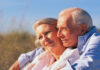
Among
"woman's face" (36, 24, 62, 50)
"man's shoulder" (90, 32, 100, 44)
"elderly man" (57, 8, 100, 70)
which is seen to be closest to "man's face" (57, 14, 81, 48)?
"elderly man" (57, 8, 100, 70)

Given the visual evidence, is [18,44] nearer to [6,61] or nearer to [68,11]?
[6,61]

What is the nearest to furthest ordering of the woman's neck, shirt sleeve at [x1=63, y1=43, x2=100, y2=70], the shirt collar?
shirt sleeve at [x1=63, y1=43, x2=100, y2=70] < the shirt collar < the woman's neck

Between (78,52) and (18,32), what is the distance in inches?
252

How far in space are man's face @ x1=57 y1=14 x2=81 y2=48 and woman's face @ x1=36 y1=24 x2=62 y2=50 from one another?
0.27 metres

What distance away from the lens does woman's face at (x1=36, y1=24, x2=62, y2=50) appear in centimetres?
309

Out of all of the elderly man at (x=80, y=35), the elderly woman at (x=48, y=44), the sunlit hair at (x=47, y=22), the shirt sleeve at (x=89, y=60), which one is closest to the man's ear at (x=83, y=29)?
the elderly man at (x=80, y=35)

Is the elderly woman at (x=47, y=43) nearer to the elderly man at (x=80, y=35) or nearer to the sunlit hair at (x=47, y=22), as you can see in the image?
the sunlit hair at (x=47, y=22)

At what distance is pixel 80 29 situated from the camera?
9.10 ft

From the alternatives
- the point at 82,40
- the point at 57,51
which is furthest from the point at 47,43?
the point at 82,40

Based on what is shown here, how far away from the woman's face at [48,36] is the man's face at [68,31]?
0.88ft

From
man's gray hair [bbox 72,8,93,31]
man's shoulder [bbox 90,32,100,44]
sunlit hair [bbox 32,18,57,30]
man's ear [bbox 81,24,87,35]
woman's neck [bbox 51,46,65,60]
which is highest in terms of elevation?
man's gray hair [bbox 72,8,93,31]

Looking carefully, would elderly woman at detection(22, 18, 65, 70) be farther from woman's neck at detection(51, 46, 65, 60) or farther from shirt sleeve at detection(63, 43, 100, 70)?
shirt sleeve at detection(63, 43, 100, 70)

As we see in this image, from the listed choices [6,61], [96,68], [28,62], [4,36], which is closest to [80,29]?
[96,68]

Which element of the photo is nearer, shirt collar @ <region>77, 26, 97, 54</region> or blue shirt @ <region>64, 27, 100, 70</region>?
blue shirt @ <region>64, 27, 100, 70</region>
